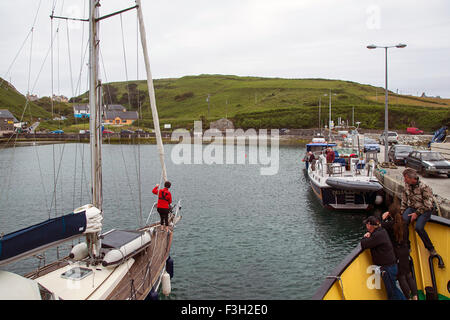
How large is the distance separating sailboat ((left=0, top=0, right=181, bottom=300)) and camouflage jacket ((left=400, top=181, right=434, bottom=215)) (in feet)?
24.0

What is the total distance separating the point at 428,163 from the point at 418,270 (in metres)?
21.1

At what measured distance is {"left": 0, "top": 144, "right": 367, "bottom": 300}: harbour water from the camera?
15.0m

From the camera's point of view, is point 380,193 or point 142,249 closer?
point 142,249

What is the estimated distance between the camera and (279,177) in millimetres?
41938

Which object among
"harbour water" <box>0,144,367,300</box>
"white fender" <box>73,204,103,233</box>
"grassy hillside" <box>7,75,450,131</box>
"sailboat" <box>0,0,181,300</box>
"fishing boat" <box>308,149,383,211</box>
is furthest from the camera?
"grassy hillside" <box>7,75,450,131</box>

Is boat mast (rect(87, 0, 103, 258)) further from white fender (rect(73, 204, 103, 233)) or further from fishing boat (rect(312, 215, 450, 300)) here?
fishing boat (rect(312, 215, 450, 300))

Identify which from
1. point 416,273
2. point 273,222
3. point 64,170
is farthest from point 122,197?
point 416,273

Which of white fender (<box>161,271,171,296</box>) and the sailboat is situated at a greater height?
the sailboat

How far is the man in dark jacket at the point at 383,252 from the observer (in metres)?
7.70

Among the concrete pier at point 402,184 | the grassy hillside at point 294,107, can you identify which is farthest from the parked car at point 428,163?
the grassy hillside at point 294,107

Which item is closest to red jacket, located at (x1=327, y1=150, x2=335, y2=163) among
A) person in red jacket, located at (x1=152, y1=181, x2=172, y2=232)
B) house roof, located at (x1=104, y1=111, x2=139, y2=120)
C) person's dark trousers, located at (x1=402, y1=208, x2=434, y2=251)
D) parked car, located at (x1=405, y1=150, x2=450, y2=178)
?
parked car, located at (x1=405, y1=150, x2=450, y2=178)

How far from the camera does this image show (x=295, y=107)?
5468 inches
